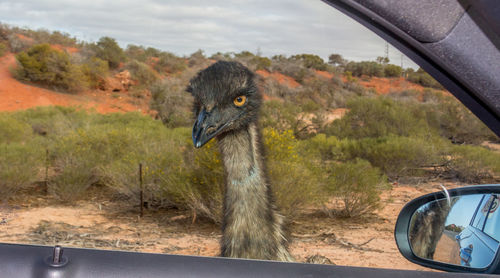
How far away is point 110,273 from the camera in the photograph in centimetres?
Answer: 71

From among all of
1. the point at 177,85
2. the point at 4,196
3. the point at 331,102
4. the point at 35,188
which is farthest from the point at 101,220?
the point at 331,102

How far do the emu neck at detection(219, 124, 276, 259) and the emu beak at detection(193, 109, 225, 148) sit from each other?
0.18m

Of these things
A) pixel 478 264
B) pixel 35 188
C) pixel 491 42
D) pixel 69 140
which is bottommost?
pixel 35 188

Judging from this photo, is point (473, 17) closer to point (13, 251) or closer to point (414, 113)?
point (13, 251)

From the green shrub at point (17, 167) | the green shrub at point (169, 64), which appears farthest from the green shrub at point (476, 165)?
the green shrub at point (17, 167)

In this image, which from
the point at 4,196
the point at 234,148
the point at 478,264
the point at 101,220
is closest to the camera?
the point at 478,264

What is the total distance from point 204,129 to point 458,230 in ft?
3.72

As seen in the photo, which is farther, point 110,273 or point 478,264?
point 478,264

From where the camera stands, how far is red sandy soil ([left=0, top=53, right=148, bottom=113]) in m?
7.88

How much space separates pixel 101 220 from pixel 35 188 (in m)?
1.82

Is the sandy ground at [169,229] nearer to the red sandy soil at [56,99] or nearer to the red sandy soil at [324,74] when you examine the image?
the red sandy soil at [56,99]

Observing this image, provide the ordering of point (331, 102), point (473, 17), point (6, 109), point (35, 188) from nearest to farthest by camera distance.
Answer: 1. point (473, 17)
2. point (35, 188)
3. point (6, 109)
4. point (331, 102)

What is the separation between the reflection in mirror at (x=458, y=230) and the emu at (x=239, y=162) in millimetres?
782

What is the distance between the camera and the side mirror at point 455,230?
100cm
